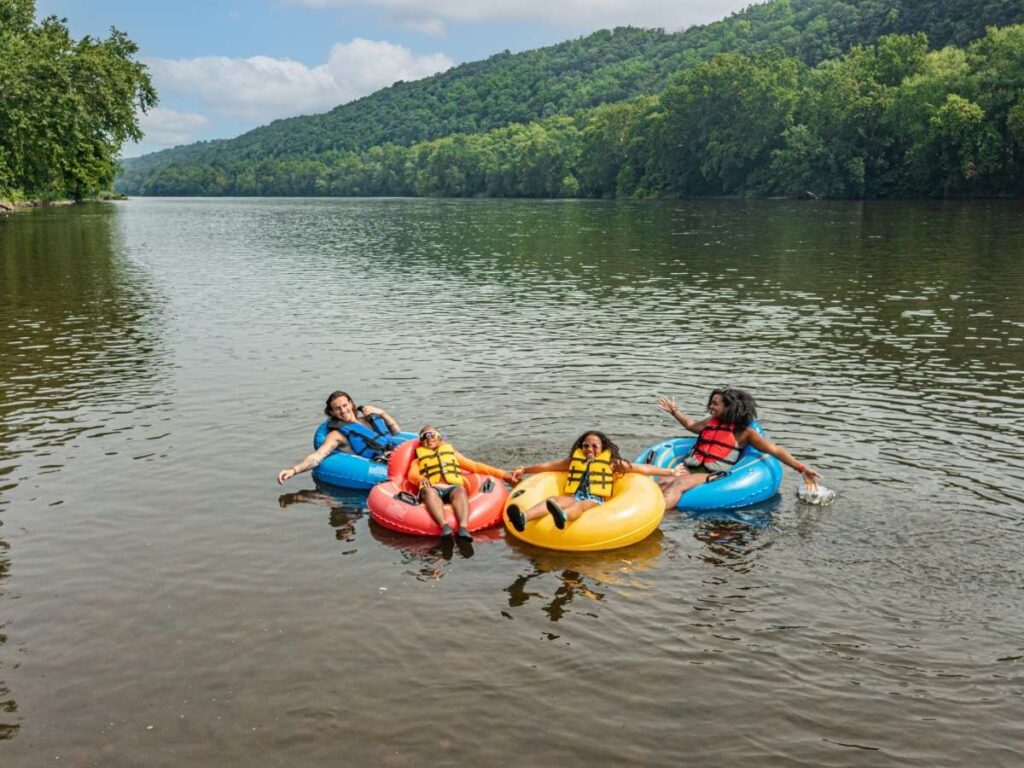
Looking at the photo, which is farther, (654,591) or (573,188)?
(573,188)

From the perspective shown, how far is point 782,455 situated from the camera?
10852mm

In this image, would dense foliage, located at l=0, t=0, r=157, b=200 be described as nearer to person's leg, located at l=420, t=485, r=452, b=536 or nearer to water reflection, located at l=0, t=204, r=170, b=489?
water reflection, located at l=0, t=204, r=170, b=489

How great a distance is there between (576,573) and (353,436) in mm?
4009

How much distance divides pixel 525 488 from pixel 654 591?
2.09m

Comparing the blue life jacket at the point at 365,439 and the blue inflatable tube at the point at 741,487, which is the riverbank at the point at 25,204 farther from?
the blue inflatable tube at the point at 741,487

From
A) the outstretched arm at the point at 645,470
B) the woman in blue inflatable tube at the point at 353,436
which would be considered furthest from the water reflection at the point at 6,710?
the outstretched arm at the point at 645,470

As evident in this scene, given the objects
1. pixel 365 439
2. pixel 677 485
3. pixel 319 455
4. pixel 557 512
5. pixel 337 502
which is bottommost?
pixel 337 502

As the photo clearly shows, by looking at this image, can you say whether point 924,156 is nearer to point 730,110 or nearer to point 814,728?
point 730,110

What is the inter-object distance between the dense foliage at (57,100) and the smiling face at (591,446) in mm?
54272

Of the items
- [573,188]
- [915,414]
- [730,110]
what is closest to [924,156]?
[730,110]

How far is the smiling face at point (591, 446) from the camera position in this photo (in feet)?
33.7

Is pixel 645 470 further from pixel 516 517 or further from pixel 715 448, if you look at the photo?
pixel 516 517

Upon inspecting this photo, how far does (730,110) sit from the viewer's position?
9700cm

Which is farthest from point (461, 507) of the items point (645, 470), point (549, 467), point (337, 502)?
point (645, 470)
